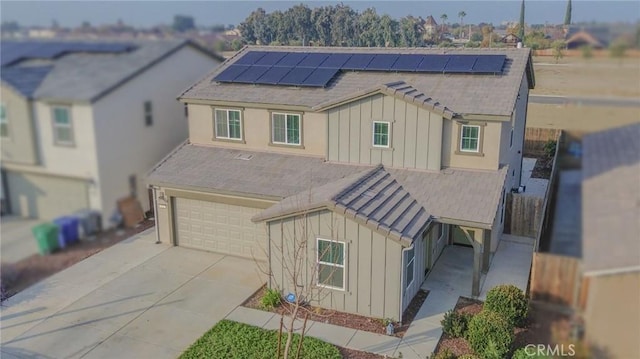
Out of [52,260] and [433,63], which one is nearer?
[52,260]

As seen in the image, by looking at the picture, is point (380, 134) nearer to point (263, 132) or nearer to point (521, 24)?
point (263, 132)

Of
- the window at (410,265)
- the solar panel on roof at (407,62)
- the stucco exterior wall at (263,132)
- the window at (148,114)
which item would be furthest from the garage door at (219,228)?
the window at (148,114)

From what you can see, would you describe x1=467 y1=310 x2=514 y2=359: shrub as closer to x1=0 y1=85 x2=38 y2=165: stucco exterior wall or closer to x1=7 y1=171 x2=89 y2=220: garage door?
x1=7 y1=171 x2=89 y2=220: garage door

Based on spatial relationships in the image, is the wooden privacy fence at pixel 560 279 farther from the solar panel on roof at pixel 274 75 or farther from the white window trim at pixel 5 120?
the solar panel on roof at pixel 274 75

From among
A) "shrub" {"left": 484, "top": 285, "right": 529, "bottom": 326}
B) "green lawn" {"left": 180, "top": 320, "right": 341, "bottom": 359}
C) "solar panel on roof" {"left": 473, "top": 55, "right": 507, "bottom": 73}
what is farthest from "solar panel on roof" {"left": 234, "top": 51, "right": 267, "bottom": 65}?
"solar panel on roof" {"left": 473, "top": 55, "right": 507, "bottom": 73}

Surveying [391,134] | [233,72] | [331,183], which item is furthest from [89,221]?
[233,72]

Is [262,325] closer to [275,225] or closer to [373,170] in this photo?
[275,225]

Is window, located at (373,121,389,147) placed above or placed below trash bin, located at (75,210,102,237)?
below
